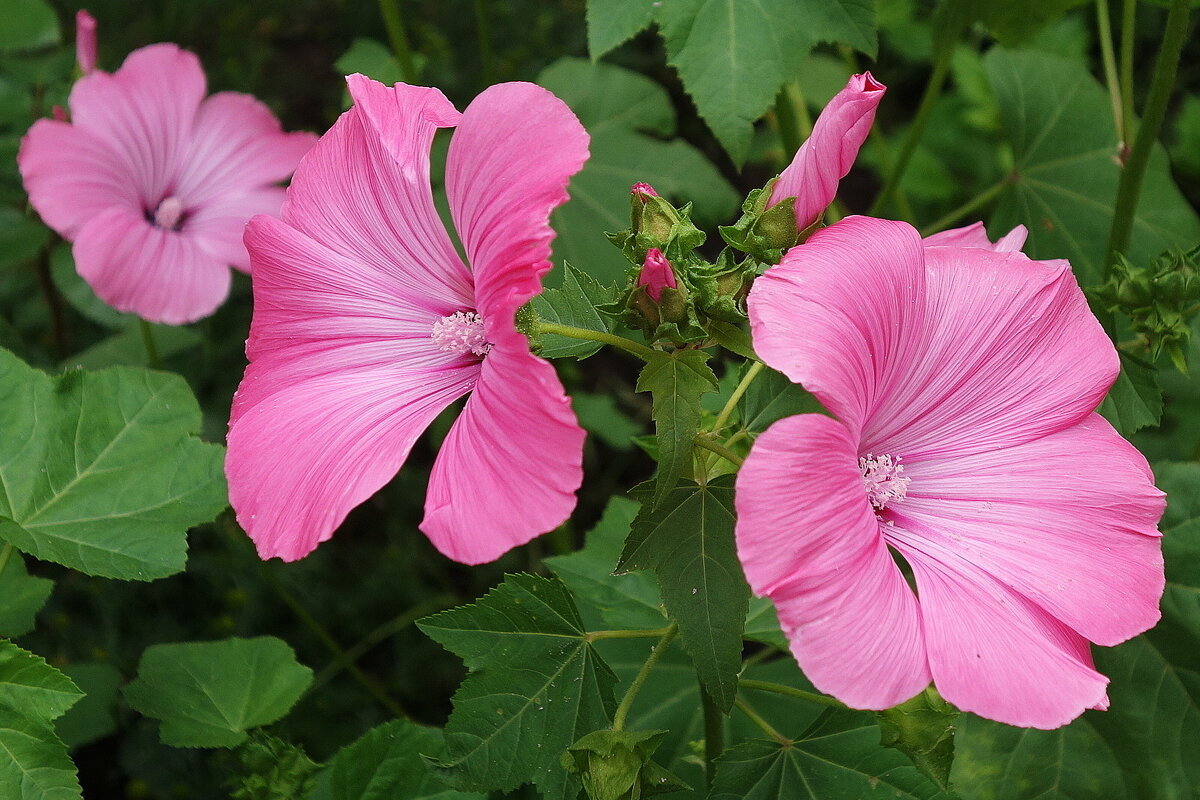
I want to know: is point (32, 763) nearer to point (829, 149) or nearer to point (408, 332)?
point (408, 332)

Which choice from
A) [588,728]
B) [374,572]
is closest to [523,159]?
[588,728]

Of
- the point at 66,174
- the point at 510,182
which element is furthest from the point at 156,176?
the point at 510,182

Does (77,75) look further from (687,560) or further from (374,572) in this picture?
(687,560)

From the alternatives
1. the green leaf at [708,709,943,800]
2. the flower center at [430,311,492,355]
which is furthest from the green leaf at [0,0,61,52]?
the green leaf at [708,709,943,800]

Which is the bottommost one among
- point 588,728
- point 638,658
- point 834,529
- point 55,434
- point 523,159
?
point 638,658

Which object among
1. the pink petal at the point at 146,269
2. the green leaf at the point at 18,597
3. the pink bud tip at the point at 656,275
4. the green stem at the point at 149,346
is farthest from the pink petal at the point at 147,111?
the pink bud tip at the point at 656,275

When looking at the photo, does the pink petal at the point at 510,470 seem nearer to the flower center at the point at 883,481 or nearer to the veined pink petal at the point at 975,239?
the flower center at the point at 883,481
